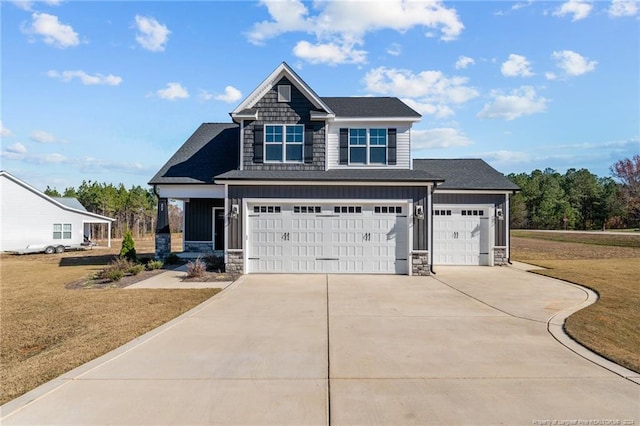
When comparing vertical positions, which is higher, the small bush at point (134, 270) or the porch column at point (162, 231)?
the porch column at point (162, 231)

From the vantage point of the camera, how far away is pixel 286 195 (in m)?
13.1

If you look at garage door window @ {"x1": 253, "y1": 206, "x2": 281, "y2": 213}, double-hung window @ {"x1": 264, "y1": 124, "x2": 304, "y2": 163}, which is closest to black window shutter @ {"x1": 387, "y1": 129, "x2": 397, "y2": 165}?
double-hung window @ {"x1": 264, "y1": 124, "x2": 304, "y2": 163}

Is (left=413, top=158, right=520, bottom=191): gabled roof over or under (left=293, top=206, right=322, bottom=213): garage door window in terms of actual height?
over

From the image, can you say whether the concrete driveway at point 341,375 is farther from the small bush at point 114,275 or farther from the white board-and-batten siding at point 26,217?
Answer: the white board-and-batten siding at point 26,217

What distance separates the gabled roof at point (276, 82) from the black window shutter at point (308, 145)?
1006 mm

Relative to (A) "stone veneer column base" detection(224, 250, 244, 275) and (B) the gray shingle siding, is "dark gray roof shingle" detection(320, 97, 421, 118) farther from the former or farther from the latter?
(A) "stone veneer column base" detection(224, 250, 244, 275)

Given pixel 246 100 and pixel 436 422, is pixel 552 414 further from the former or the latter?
pixel 246 100

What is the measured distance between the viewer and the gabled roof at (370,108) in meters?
14.2

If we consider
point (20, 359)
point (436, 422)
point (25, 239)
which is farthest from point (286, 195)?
point (25, 239)

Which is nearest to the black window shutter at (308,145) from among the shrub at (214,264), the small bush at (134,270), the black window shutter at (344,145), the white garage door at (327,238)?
the black window shutter at (344,145)

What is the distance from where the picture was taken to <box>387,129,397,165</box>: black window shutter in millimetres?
14250

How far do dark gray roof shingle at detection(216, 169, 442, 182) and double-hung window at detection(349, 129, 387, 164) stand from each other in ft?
1.74

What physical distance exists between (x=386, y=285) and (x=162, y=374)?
302 inches

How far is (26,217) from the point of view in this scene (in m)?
26.5
